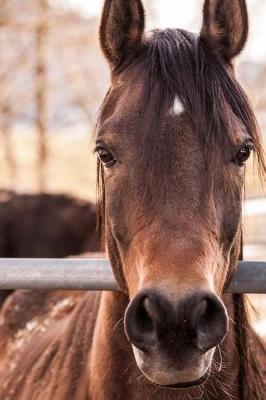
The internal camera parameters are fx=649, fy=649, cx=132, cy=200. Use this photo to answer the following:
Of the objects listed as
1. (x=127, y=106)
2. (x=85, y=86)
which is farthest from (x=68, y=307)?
(x=85, y=86)

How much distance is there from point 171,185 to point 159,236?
0.58ft

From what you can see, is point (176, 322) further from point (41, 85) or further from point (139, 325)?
point (41, 85)

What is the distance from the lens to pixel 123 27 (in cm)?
245

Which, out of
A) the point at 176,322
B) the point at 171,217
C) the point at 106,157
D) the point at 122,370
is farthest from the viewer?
the point at 122,370

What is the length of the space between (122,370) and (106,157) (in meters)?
0.78

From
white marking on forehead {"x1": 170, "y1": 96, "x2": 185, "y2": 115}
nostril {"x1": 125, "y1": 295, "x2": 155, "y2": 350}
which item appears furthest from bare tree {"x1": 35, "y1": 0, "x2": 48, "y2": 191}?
nostril {"x1": 125, "y1": 295, "x2": 155, "y2": 350}

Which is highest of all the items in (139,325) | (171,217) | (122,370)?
(171,217)

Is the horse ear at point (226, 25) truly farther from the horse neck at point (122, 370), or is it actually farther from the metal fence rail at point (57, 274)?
the horse neck at point (122, 370)

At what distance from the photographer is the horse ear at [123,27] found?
242cm

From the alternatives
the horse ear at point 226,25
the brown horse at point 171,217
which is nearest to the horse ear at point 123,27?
the brown horse at point 171,217

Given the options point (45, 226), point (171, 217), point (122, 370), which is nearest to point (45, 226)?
point (45, 226)

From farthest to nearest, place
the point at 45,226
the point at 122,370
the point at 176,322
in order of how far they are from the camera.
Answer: the point at 45,226, the point at 122,370, the point at 176,322

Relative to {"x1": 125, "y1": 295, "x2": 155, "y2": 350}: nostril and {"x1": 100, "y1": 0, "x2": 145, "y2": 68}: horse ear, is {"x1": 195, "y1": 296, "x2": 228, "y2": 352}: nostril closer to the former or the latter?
{"x1": 125, "y1": 295, "x2": 155, "y2": 350}: nostril

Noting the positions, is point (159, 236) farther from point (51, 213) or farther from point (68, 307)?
point (51, 213)
